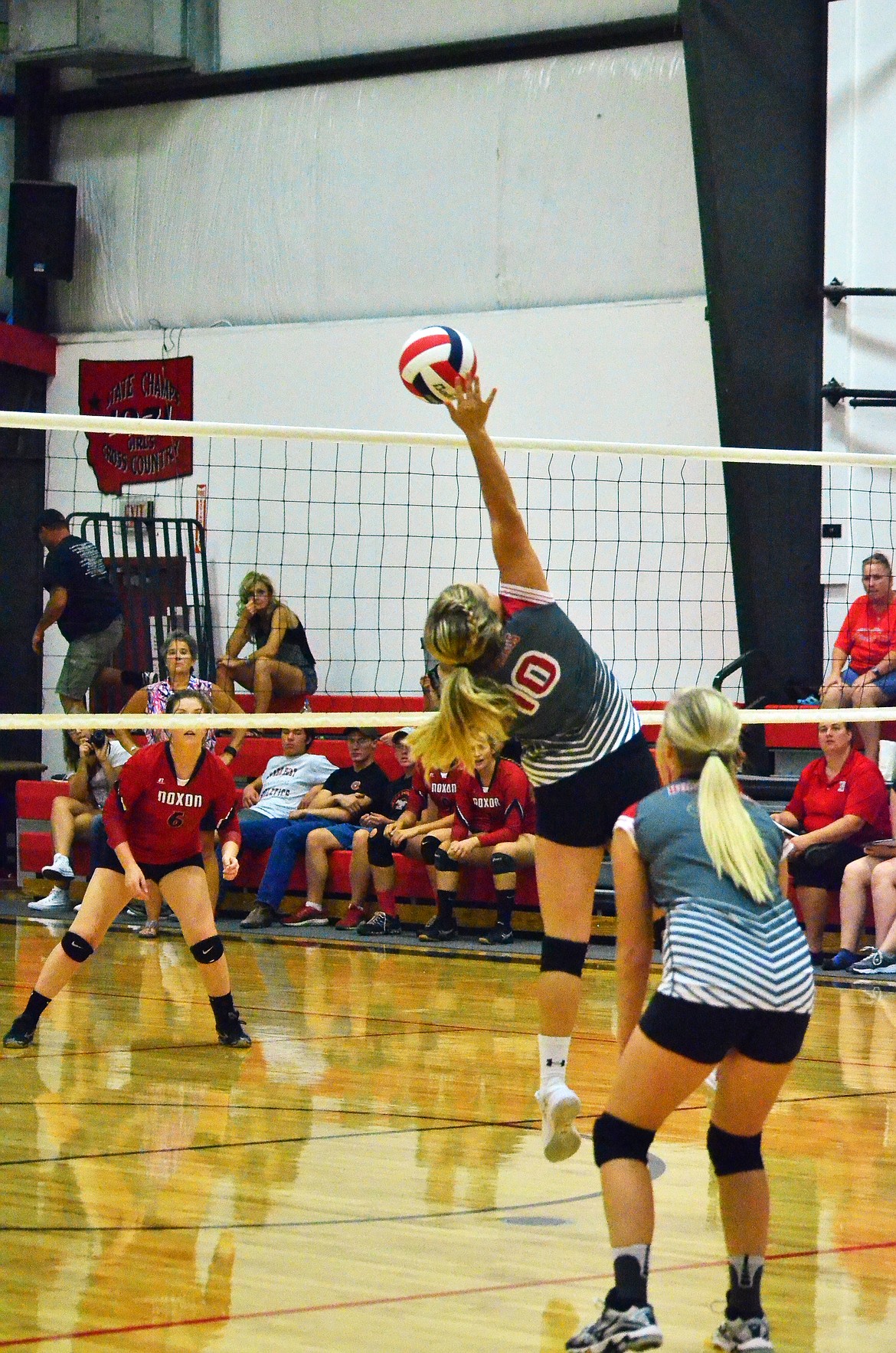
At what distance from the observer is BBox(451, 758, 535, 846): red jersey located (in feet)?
31.9

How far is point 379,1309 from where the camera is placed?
141 inches

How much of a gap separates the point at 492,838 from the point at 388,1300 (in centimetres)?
607

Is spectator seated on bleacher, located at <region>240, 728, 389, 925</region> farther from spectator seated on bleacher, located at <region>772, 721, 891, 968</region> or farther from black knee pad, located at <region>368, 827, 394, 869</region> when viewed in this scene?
spectator seated on bleacher, located at <region>772, 721, 891, 968</region>

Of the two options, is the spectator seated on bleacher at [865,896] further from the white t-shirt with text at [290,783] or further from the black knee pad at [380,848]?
the white t-shirt with text at [290,783]

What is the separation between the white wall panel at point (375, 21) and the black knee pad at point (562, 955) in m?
9.53

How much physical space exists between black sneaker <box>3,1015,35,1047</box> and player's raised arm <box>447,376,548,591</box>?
3339 mm

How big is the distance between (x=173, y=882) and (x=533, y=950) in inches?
126

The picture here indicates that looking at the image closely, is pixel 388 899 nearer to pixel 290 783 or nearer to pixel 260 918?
pixel 260 918

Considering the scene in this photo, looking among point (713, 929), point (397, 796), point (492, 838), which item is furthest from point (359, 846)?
point (713, 929)

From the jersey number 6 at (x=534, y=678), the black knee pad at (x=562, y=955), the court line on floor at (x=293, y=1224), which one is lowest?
the court line on floor at (x=293, y=1224)

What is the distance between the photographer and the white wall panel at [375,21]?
12836 millimetres

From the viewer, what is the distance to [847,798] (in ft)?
29.0

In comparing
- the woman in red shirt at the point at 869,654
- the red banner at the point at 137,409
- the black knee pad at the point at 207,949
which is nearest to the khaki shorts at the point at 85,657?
the red banner at the point at 137,409

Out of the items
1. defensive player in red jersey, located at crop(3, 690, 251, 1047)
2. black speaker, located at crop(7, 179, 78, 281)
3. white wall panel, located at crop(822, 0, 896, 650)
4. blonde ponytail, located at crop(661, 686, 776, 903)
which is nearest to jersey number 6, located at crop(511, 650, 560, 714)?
blonde ponytail, located at crop(661, 686, 776, 903)
